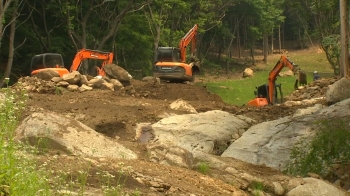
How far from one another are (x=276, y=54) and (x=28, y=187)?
7644 centimetres

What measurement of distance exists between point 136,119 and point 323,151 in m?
6.92

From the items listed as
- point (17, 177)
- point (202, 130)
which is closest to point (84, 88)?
point (202, 130)

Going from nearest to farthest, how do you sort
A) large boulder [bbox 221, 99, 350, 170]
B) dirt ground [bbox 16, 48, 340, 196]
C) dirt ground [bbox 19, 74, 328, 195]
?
dirt ground [bbox 16, 48, 340, 196] → dirt ground [bbox 19, 74, 328, 195] → large boulder [bbox 221, 99, 350, 170]

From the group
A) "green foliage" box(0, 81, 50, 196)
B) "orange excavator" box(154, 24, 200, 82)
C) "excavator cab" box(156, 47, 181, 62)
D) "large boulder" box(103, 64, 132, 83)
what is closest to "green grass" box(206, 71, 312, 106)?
"orange excavator" box(154, 24, 200, 82)

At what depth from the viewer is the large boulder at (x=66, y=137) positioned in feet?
31.8

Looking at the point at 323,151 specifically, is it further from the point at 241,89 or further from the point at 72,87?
the point at 241,89

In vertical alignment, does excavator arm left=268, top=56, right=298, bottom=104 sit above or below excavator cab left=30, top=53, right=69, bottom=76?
below

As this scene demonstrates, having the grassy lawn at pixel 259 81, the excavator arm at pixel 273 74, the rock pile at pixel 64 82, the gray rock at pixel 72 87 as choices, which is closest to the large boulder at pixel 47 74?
the rock pile at pixel 64 82

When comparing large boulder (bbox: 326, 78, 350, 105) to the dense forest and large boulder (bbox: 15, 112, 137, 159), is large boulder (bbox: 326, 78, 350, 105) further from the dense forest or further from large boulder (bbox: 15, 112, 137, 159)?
the dense forest

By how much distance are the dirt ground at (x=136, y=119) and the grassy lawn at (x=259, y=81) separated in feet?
33.4

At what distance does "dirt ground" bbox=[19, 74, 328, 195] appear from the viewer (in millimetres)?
8312

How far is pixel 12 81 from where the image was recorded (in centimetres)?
3831

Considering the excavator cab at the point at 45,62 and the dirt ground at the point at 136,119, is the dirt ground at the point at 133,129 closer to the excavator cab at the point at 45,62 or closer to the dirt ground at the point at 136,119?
the dirt ground at the point at 136,119

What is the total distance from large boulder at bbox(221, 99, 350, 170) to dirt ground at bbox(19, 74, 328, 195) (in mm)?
2461
